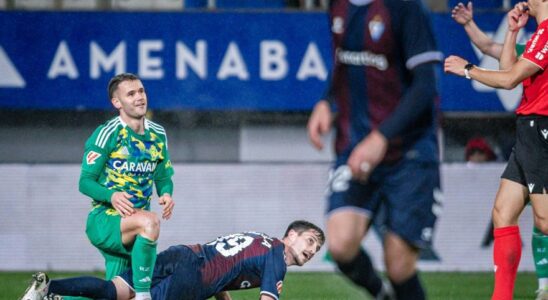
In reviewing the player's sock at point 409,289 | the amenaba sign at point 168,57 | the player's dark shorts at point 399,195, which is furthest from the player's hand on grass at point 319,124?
the amenaba sign at point 168,57

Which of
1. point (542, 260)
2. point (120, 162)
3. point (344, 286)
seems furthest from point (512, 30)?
point (344, 286)

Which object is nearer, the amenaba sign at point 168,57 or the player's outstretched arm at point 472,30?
the player's outstretched arm at point 472,30

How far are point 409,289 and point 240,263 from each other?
5.49 feet

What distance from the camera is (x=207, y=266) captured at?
6.99m

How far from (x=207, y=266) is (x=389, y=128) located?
202cm

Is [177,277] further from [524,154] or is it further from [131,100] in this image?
[524,154]

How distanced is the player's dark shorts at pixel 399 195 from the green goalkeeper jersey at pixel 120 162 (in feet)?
6.00

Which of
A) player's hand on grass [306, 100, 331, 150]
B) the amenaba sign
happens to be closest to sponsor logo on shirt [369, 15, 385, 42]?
player's hand on grass [306, 100, 331, 150]

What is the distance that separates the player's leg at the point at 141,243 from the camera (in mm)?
6719

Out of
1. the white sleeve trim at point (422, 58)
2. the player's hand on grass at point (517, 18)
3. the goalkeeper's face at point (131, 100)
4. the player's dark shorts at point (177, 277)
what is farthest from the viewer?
the player's hand on grass at point (517, 18)

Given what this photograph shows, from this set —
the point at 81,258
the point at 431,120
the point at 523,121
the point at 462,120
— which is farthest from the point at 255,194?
the point at 431,120

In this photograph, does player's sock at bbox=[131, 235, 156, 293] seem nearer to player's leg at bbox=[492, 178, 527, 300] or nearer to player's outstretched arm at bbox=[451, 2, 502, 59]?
player's leg at bbox=[492, 178, 527, 300]

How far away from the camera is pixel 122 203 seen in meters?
6.81

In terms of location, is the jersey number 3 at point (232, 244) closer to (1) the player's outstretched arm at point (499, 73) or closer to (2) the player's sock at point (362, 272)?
(2) the player's sock at point (362, 272)
